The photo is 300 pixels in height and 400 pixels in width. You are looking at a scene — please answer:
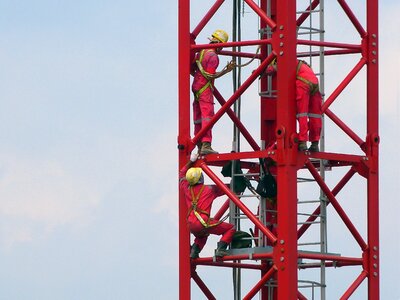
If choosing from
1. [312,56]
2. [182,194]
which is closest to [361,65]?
[312,56]

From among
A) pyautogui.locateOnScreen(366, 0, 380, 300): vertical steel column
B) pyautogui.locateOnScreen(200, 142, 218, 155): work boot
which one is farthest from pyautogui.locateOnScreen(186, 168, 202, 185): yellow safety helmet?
pyautogui.locateOnScreen(366, 0, 380, 300): vertical steel column

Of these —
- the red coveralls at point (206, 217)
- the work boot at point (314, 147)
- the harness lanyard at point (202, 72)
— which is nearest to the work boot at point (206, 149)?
the red coveralls at point (206, 217)

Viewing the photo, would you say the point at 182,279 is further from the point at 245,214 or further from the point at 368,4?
the point at 368,4

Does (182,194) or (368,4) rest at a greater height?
(368,4)

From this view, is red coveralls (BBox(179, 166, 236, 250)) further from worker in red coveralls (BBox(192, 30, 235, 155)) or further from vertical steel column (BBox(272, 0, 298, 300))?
vertical steel column (BBox(272, 0, 298, 300))

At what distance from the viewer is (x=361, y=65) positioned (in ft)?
193

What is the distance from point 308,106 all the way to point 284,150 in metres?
1.14

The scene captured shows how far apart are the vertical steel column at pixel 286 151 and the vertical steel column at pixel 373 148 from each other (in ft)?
8.94

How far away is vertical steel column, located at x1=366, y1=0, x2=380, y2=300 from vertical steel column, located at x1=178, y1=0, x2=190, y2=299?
3938 mm

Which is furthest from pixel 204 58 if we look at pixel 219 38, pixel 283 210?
pixel 283 210

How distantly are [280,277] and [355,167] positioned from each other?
12.3 ft

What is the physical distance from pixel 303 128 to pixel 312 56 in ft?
8.98

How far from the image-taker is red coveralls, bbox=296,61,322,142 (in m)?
56.7

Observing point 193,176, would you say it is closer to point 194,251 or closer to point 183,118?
point 183,118
